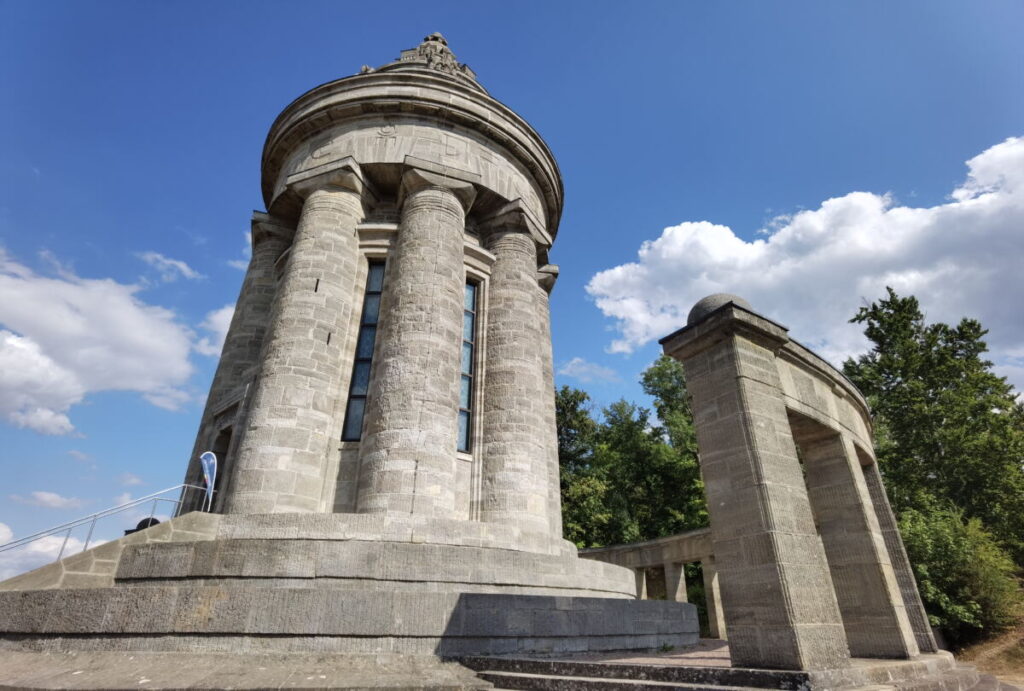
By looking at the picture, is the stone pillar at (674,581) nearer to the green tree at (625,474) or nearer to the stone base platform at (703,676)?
the green tree at (625,474)

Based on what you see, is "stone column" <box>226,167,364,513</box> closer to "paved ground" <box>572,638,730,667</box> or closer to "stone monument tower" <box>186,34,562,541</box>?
"stone monument tower" <box>186,34,562,541</box>

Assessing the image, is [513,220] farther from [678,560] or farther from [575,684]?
[575,684]

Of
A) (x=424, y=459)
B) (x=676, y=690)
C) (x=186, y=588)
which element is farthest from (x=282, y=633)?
(x=676, y=690)

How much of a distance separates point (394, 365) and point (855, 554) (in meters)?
8.21

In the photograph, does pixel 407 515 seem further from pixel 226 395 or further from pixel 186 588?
pixel 226 395

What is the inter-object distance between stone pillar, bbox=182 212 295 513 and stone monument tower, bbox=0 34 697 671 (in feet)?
0.19

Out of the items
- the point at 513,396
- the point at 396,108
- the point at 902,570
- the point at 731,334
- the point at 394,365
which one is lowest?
the point at 902,570

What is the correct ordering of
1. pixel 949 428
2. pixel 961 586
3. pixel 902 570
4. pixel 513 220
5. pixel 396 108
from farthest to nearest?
pixel 949 428
pixel 961 586
pixel 513 220
pixel 396 108
pixel 902 570

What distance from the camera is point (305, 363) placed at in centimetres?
1074

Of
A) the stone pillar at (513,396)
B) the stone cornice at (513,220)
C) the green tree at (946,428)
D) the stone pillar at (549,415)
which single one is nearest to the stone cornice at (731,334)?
the stone pillar at (513,396)

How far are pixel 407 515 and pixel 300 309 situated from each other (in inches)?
205

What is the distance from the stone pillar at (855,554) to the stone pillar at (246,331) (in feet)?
38.9

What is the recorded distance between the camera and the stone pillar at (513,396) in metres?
11.5

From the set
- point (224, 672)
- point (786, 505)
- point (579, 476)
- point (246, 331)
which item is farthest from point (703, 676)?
point (579, 476)
